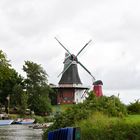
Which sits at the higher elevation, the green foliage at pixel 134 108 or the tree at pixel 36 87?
the tree at pixel 36 87

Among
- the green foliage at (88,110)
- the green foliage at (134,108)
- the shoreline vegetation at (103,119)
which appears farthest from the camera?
the green foliage at (134,108)

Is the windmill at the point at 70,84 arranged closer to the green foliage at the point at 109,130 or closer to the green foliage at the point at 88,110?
the green foliage at the point at 88,110

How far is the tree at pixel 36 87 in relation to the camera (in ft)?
411

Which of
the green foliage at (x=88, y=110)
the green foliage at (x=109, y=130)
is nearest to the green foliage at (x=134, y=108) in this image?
the green foliage at (x=88, y=110)

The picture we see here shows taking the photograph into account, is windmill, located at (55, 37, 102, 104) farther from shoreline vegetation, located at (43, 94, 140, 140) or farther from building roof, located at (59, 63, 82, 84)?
shoreline vegetation, located at (43, 94, 140, 140)

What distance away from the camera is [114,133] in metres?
19.8

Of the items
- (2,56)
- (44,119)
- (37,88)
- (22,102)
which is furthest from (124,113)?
(37,88)


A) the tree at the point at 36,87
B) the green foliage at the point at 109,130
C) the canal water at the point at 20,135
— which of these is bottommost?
the green foliage at the point at 109,130

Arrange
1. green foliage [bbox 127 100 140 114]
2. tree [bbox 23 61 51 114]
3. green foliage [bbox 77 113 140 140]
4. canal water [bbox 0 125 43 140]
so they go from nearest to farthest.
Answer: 1. green foliage [bbox 77 113 140 140]
2. green foliage [bbox 127 100 140 114]
3. canal water [bbox 0 125 43 140]
4. tree [bbox 23 61 51 114]

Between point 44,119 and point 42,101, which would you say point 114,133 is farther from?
point 42,101

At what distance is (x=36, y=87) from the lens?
127938 mm

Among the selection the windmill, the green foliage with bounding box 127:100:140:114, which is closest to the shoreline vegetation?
the green foliage with bounding box 127:100:140:114

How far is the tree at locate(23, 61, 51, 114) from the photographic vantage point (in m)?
125

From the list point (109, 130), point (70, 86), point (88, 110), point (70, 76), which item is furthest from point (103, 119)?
point (70, 76)
